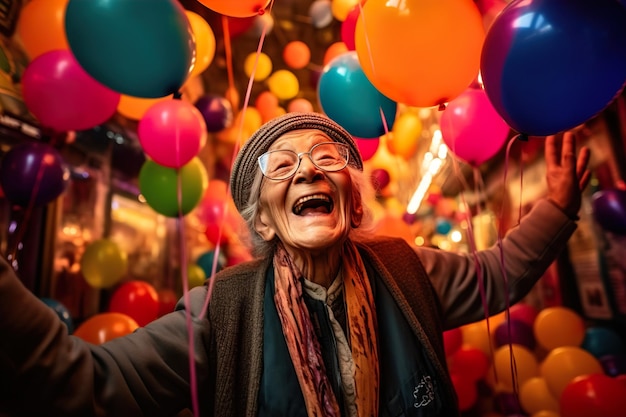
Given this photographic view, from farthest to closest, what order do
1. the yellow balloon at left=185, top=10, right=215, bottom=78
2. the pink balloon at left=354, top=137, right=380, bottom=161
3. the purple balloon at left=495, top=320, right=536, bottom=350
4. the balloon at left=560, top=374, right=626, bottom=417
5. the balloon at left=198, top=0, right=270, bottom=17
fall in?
the purple balloon at left=495, top=320, right=536, bottom=350 → the pink balloon at left=354, top=137, right=380, bottom=161 → the yellow balloon at left=185, top=10, right=215, bottom=78 → the balloon at left=560, top=374, right=626, bottom=417 → the balloon at left=198, top=0, right=270, bottom=17

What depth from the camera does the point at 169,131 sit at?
1.91m

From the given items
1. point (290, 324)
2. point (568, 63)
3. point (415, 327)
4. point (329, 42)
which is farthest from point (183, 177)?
Answer: point (329, 42)

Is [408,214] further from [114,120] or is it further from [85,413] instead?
[85,413]

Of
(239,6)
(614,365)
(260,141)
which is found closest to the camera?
(260,141)

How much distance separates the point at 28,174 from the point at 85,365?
1530 millimetres

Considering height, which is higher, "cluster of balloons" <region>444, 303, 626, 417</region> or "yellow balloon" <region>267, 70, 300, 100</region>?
"yellow balloon" <region>267, 70, 300, 100</region>

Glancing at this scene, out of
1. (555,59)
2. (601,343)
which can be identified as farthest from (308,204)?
(601,343)

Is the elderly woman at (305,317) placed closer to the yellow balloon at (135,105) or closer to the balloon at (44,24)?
the yellow balloon at (135,105)

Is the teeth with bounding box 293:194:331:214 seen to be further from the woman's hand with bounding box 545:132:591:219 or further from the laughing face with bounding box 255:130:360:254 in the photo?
the woman's hand with bounding box 545:132:591:219

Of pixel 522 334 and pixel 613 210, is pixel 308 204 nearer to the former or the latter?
pixel 613 210

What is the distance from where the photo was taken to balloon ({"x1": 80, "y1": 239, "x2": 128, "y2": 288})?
2.51 meters

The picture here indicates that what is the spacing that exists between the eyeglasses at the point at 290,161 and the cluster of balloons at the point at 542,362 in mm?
1229

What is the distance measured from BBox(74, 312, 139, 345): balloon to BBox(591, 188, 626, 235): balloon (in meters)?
2.52

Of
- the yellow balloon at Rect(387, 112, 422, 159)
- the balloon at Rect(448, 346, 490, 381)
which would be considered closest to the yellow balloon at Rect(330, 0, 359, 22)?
the yellow balloon at Rect(387, 112, 422, 159)
